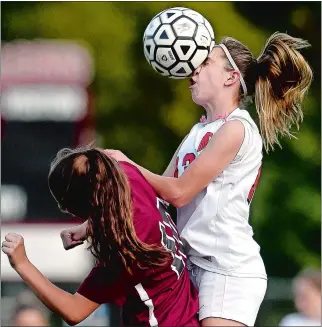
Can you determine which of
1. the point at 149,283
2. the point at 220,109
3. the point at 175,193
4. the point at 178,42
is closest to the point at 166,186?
the point at 175,193

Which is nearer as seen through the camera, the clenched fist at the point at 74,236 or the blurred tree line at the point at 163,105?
the clenched fist at the point at 74,236

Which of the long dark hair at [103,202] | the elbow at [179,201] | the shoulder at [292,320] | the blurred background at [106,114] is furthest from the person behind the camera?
the blurred background at [106,114]

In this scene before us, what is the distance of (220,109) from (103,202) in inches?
34.0

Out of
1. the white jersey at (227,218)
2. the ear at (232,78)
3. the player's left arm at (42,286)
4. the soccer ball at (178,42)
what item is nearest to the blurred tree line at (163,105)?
the soccer ball at (178,42)

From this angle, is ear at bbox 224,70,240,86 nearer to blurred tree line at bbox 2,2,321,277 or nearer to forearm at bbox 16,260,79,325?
forearm at bbox 16,260,79,325

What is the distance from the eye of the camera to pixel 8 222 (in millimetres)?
12828

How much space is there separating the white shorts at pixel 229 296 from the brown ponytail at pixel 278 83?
774mm

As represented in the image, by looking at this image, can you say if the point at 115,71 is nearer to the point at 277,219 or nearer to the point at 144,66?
the point at 144,66

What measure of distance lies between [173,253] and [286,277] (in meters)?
8.69

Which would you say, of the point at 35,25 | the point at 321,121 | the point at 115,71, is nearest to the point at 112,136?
the point at 115,71

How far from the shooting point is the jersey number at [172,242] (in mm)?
4926

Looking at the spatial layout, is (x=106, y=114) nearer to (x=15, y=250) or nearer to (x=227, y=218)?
(x=227, y=218)

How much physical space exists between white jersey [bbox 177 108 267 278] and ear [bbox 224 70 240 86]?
0.18 meters

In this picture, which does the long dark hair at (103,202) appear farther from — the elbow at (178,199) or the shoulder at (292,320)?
the shoulder at (292,320)
